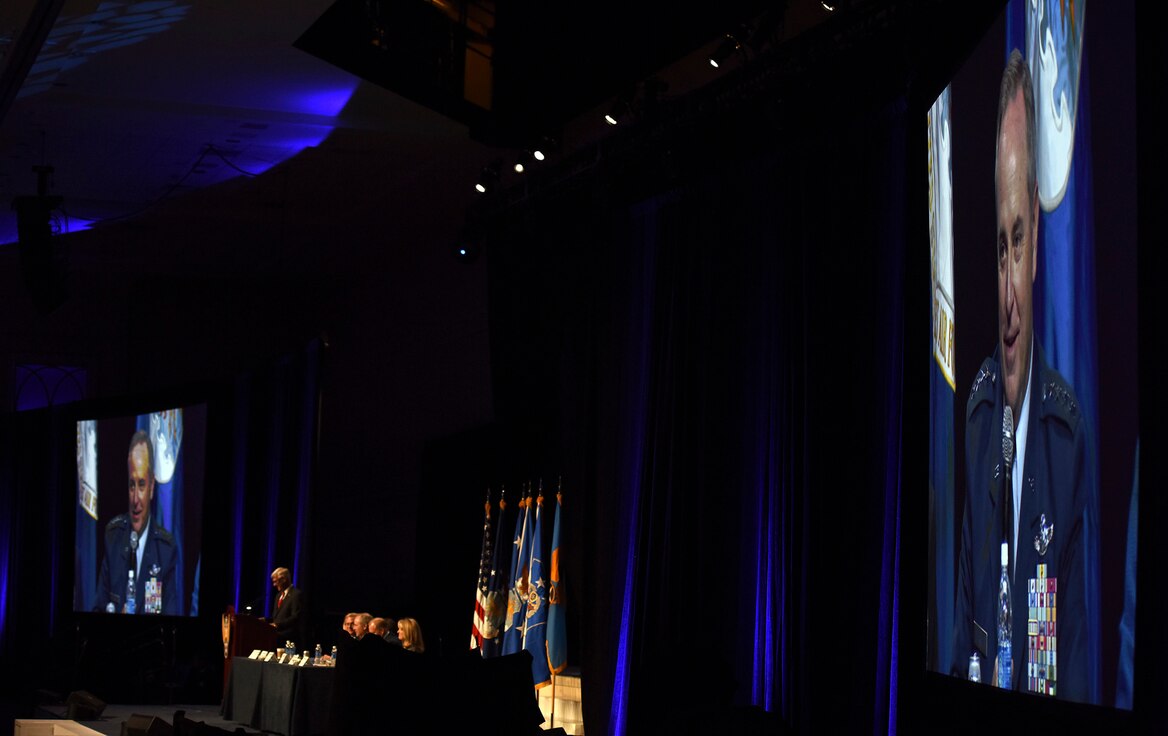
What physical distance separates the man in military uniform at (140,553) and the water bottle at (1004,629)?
1220 centimetres

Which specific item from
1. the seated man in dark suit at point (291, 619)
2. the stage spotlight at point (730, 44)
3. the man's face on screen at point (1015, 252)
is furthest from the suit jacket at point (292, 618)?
the man's face on screen at point (1015, 252)

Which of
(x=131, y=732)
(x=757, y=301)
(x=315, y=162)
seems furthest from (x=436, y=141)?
(x=131, y=732)

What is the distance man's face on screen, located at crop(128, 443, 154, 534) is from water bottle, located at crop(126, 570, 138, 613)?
0.50 m

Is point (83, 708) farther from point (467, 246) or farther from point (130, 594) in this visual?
point (130, 594)

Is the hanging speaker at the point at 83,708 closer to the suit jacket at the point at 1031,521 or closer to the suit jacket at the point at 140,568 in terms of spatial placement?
the suit jacket at the point at 140,568

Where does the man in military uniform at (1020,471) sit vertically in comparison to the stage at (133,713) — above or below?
above

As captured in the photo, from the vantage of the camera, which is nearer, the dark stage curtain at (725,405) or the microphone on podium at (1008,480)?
the microphone on podium at (1008,480)

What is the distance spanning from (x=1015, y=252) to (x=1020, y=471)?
52cm

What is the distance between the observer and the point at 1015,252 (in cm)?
319

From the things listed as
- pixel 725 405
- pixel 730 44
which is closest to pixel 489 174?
pixel 725 405

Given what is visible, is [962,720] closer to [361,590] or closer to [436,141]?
[436,141]

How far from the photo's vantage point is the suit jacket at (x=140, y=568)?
14.2 meters

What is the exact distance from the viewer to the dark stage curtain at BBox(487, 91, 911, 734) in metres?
6.66

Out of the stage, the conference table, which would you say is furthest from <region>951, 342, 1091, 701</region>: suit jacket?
the stage
